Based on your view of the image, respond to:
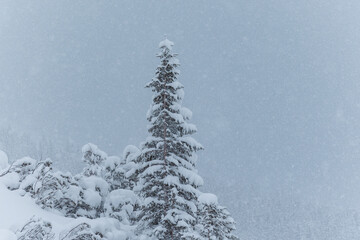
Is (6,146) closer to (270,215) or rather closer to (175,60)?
(270,215)

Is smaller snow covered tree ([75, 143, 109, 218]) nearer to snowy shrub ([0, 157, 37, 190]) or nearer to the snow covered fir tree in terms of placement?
the snow covered fir tree

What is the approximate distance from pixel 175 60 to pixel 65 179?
5.34 meters

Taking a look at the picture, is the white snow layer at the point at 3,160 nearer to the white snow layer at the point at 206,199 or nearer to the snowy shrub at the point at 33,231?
the snowy shrub at the point at 33,231

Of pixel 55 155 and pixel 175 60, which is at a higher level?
pixel 55 155

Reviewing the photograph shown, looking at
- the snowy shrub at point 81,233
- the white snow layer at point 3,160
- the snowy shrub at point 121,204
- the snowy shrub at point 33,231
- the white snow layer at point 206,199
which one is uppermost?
the white snow layer at point 206,199

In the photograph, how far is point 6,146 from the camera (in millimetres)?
139125

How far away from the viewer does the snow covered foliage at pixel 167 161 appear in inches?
454

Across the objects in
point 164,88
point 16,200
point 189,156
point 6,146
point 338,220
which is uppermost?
point 338,220

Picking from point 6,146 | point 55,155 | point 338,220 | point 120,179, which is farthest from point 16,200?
point 338,220

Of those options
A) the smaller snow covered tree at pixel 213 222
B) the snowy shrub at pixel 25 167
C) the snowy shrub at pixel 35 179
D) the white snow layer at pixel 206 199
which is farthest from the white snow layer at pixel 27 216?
the smaller snow covered tree at pixel 213 222

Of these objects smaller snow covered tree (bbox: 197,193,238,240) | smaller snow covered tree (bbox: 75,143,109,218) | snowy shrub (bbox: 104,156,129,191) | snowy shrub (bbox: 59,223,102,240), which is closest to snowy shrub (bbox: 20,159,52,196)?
smaller snow covered tree (bbox: 75,143,109,218)

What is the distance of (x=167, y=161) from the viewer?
11.8m

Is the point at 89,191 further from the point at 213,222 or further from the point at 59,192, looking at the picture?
the point at 213,222

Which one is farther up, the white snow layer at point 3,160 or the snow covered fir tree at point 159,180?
the snow covered fir tree at point 159,180
